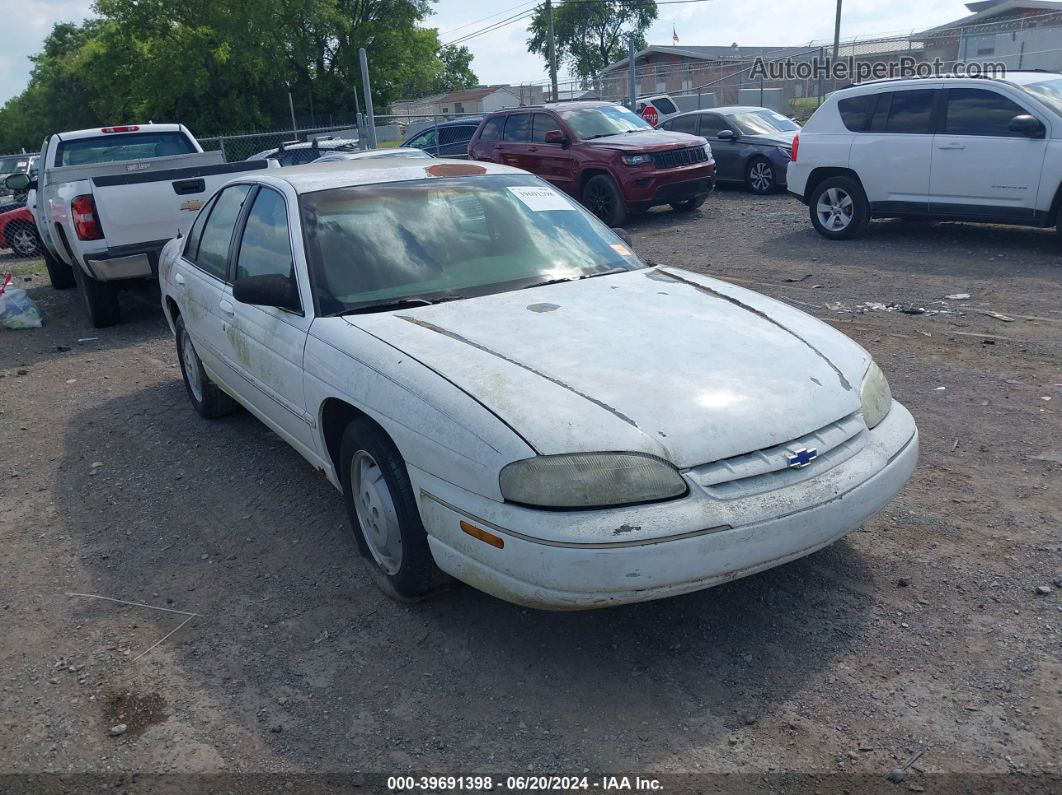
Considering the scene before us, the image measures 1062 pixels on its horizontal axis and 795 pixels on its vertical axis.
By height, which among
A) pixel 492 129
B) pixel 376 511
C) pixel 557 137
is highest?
pixel 492 129

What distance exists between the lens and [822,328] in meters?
3.99

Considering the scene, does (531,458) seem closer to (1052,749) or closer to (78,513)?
(1052,749)

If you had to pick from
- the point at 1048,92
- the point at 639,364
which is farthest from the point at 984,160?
the point at 639,364

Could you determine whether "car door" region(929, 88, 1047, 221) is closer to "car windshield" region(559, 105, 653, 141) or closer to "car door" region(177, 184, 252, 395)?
"car windshield" region(559, 105, 653, 141)

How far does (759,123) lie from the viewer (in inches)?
657

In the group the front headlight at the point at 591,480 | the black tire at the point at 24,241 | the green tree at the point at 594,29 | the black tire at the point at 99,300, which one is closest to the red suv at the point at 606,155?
the black tire at the point at 99,300

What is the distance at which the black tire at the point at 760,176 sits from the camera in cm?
1574

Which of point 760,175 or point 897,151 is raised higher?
point 897,151

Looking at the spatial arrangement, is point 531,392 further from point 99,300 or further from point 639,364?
point 99,300

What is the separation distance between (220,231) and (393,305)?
6.34 ft

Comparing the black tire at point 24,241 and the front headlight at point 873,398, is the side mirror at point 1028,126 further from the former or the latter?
the black tire at point 24,241

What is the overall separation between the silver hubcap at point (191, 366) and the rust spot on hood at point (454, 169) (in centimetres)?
213

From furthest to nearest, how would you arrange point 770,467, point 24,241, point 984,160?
point 24,241, point 984,160, point 770,467

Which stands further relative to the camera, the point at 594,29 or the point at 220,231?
the point at 594,29
